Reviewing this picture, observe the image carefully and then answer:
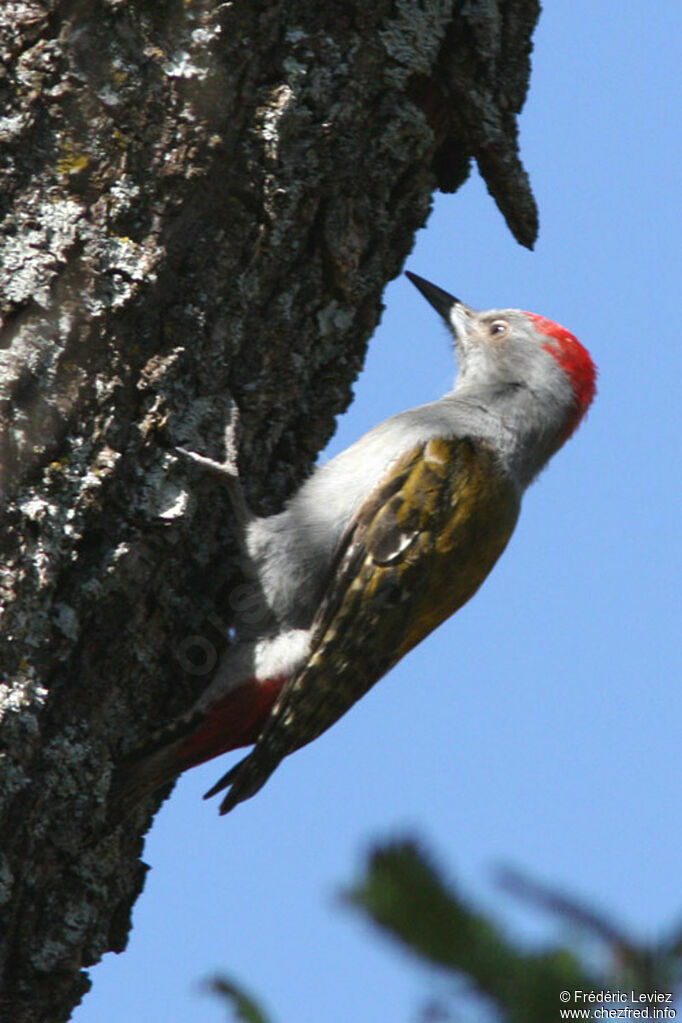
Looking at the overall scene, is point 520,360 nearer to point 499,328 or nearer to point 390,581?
point 499,328

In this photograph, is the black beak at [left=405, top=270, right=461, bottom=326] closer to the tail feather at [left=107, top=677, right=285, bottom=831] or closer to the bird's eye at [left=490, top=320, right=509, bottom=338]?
the bird's eye at [left=490, top=320, right=509, bottom=338]

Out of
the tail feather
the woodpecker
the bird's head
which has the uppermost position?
the bird's head

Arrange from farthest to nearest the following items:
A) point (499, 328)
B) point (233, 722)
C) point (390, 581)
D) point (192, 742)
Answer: point (499, 328) < point (390, 581) < point (233, 722) < point (192, 742)

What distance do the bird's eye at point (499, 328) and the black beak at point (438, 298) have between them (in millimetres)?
181

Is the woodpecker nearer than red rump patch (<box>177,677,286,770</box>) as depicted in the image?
No

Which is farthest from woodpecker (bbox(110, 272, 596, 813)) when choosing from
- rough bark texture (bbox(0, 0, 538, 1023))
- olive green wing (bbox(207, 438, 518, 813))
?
rough bark texture (bbox(0, 0, 538, 1023))

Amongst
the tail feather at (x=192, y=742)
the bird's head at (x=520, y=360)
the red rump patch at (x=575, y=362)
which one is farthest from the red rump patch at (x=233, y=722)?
the red rump patch at (x=575, y=362)

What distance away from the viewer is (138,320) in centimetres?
315

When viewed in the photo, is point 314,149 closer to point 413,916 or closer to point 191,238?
point 191,238

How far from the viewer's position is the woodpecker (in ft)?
12.1

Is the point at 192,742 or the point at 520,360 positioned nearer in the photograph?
the point at 192,742

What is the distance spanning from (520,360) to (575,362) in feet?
0.68

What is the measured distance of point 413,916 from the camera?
4.22ft

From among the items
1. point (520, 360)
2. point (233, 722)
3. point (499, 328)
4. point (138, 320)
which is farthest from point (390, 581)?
point (499, 328)
